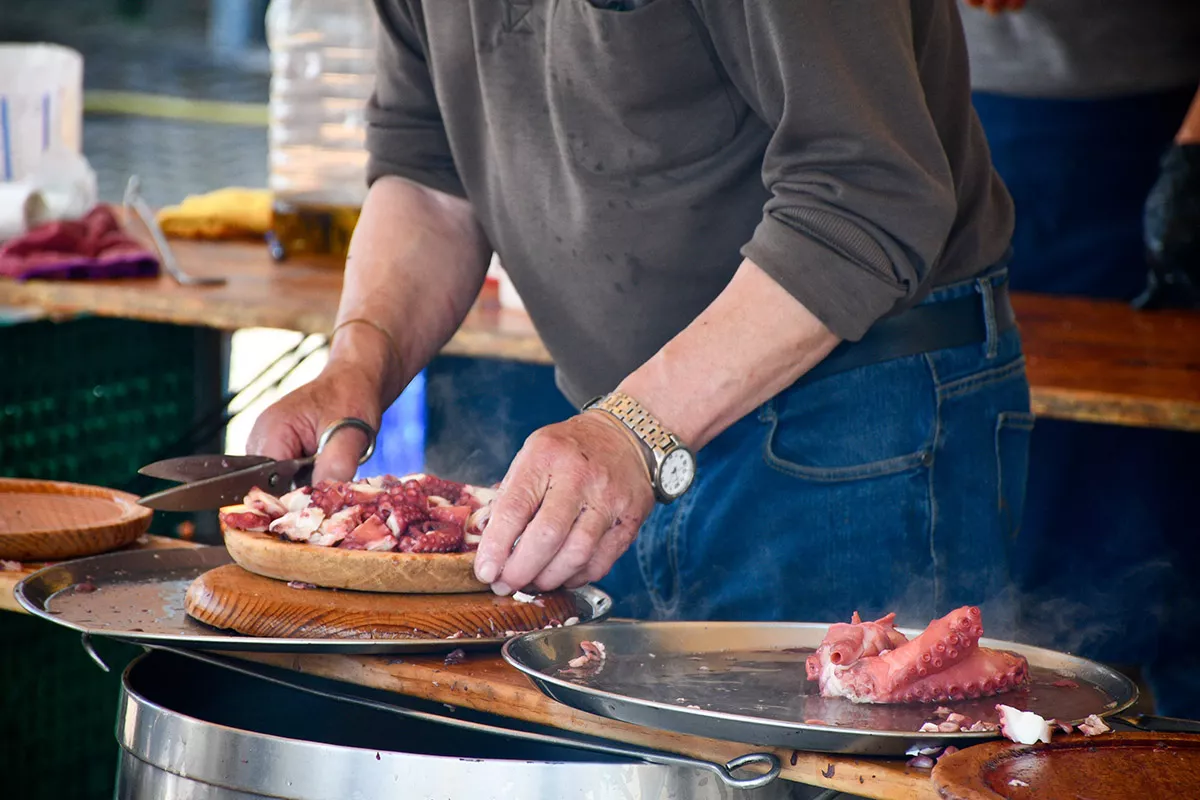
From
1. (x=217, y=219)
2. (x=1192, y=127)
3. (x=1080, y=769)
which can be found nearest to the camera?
(x=1080, y=769)

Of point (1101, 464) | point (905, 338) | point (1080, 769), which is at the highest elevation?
point (905, 338)

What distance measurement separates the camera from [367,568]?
4.60ft

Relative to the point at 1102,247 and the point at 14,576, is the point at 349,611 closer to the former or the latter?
the point at 14,576

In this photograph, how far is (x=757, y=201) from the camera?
1705mm

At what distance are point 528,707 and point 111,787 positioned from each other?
1717 mm

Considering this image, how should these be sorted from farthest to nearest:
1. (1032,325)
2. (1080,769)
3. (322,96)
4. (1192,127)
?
1. (322,96)
2. (1192,127)
3. (1032,325)
4. (1080,769)

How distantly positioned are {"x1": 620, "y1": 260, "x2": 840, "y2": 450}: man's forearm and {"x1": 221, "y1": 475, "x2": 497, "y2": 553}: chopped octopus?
23cm

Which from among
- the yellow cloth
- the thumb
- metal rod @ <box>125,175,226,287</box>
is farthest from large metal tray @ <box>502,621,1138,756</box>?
the yellow cloth

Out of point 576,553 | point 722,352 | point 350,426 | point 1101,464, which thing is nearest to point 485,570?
point 576,553

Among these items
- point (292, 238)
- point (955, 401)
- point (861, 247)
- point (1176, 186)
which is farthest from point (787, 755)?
point (292, 238)

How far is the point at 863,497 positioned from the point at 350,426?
2.14 ft

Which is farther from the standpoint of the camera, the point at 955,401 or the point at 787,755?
the point at 955,401

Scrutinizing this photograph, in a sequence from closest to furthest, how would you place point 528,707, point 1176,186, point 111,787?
point 528,707
point 111,787
point 1176,186

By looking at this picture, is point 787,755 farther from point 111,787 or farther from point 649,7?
point 111,787
